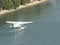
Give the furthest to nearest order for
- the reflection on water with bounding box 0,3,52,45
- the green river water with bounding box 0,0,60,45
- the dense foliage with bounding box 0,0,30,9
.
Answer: the dense foliage with bounding box 0,0,30,9, the reflection on water with bounding box 0,3,52,45, the green river water with bounding box 0,0,60,45

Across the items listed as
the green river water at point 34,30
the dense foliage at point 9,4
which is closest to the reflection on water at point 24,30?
the green river water at point 34,30

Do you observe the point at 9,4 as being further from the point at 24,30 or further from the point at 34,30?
the point at 24,30

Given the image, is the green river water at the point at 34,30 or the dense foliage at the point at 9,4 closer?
the green river water at the point at 34,30

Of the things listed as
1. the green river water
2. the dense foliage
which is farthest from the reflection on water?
the dense foliage

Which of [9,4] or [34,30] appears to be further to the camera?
[9,4]

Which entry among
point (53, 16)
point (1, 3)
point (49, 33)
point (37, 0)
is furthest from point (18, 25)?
point (37, 0)

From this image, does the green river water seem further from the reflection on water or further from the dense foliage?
the dense foliage

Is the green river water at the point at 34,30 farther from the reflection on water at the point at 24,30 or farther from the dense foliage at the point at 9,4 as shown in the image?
the dense foliage at the point at 9,4

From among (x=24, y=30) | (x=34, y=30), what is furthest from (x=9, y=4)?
(x=24, y=30)

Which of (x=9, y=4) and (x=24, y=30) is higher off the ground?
(x=9, y=4)

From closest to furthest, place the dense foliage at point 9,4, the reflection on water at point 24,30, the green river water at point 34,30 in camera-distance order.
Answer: the green river water at point 34,30, the reflection on water at point 24,30, the dense foliage at point 9,4

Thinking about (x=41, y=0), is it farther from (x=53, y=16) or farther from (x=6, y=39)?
(x=6, y=39)
